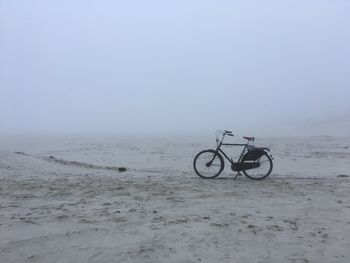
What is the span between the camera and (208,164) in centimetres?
1203

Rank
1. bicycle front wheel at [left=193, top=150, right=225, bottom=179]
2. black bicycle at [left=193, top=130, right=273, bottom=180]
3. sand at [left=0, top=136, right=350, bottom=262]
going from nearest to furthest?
sand at [left=0, top=136, right=350, bottom=262]
black bicycle at [left=193, top=130, right=273, bottom=180]
bicycle front wheel at [left=193, top=150, right=225, bottom=179]

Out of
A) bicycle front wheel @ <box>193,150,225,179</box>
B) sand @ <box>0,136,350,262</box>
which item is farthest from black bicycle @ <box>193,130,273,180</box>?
sand @ <box>0,136,350,262</box>

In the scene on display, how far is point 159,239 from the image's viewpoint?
573 centimetres

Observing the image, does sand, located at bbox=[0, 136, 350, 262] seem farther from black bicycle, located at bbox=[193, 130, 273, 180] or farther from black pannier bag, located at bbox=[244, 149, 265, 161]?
black pannier bag, located at bbox=[244, 149, 265, 161]

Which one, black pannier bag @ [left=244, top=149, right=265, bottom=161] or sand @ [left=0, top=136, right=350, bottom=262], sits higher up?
black pannier bag @ [left=244, top=149, right=265, bottom=161]

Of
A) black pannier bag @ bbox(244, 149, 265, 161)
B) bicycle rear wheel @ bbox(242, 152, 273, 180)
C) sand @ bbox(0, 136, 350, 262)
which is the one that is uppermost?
black pannier bag @ bbox(244, 149, 265, 161)

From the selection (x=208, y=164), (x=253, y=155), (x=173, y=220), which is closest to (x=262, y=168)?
(x=253, y=155)

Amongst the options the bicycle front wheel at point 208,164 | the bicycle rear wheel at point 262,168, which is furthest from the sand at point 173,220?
the bicycle front wheel at point 208,164

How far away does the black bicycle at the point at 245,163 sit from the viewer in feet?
39.0

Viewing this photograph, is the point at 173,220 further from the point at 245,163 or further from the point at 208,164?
the point at 245,163

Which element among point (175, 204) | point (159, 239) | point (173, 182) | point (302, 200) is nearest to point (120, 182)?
point (173, 182)

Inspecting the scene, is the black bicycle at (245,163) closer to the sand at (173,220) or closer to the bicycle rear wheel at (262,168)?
the bicycle rear wheel at (262,168)

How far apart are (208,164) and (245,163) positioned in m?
0.99

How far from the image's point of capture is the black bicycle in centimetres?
1188
